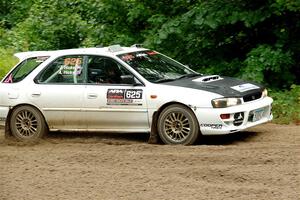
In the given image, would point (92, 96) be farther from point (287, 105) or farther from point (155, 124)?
point (287, 105)

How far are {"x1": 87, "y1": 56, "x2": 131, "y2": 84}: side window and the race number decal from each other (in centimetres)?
18

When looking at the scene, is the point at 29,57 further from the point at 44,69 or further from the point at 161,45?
the point at 161,45

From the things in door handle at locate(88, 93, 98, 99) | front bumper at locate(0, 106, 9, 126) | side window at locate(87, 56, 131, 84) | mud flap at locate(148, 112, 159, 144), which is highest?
side window at locate(87, 56, 131, 84)

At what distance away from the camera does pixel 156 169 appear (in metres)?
7.96

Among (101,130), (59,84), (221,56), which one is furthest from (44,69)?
(221,56)

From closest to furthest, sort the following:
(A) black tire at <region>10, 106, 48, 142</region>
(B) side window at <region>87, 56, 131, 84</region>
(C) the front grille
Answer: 1. (C) the front grille
2. (B) side window at <region>87, 56, 131, 84</region>
3. (A) black tire at <region>10, 106, 48, 142</region>

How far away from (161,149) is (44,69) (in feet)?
8.69

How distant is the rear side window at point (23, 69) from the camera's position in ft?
36.0

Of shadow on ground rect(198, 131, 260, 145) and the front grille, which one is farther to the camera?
shadow on ground rect(198, 131, 260, 145)

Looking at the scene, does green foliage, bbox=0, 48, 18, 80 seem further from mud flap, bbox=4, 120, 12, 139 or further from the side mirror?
the side mirror

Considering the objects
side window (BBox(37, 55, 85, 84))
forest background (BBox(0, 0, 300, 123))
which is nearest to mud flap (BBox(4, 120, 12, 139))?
side window (BBox(37, 55, 85, 84))

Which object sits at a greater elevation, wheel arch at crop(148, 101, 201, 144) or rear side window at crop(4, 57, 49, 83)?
rear side window at crop(4, 57, 49, 83)

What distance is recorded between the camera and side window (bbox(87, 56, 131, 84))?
1025 centimetres

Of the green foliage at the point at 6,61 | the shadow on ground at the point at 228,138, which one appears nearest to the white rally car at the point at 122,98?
the shadow on ground at the point at 228,138
